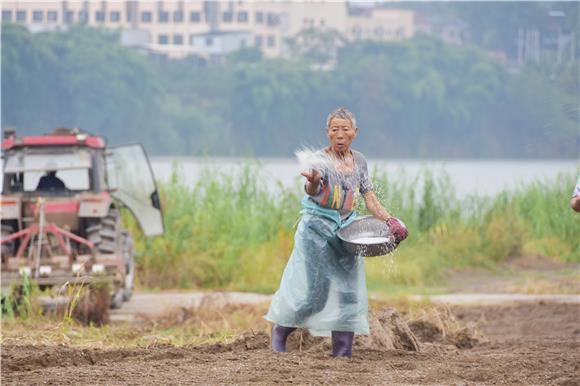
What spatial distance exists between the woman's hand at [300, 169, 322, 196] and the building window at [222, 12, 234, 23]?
186 ft

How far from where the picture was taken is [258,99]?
173 ft

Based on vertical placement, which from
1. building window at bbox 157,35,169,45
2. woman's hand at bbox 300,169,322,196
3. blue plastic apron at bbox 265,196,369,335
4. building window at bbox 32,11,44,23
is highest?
building window at bbox 32,11,44,23

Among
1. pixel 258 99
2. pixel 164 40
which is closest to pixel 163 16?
pixel 164 40

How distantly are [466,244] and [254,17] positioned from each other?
48547 millimetres

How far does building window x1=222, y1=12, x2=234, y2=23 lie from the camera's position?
6500cm

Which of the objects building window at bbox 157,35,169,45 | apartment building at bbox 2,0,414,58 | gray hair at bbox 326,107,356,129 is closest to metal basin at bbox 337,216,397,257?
gray hair at bbox 326,107,356,129

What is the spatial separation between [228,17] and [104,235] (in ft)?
172

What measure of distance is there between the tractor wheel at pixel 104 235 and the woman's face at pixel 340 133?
5.73 metres

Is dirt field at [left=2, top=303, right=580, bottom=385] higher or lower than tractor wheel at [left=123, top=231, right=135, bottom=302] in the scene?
higher

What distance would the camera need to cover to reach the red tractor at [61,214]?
44.1 feet

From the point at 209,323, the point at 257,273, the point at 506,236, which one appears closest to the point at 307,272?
the point at 209,323

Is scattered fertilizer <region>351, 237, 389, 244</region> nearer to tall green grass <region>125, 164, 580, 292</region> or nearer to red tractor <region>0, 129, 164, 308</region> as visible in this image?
red tractor <region>0, 129, 164, 308</region>

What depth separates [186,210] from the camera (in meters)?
19.3

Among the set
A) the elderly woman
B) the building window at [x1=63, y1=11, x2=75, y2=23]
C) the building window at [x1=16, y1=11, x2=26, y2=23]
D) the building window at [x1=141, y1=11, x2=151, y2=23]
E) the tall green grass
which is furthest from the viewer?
the building window at [x1=141, y1=11, x2=151, y2=23]
